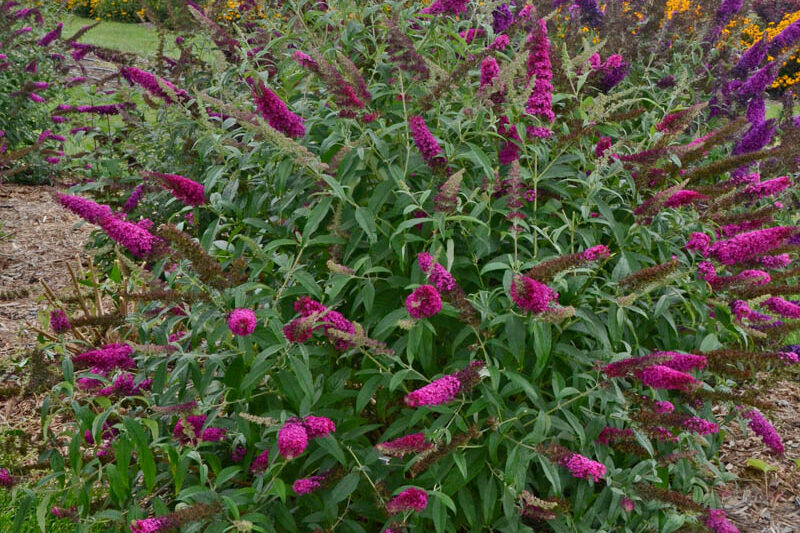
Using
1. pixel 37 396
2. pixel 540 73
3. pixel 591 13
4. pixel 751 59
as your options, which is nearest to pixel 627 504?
pixel 540 73

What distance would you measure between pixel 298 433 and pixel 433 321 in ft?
2.71

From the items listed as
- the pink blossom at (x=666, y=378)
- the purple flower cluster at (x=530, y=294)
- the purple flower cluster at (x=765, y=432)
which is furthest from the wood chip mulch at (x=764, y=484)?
the purple flower cluster at (x=530, y=294)

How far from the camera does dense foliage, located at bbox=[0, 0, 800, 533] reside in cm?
259

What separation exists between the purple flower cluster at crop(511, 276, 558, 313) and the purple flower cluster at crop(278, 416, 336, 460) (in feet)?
2.43

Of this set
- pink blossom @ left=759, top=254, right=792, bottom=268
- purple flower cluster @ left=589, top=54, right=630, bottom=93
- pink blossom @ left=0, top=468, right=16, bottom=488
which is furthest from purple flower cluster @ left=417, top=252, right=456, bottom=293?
pink blossom @ left=0, top=468, right=16, bottom=488

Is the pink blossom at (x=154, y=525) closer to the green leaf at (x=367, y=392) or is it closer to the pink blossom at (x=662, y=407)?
the green leaf at (x=367, y=392)

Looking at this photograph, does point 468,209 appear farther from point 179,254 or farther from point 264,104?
point 179,254

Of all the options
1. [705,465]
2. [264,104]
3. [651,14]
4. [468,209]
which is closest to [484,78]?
[468,209]

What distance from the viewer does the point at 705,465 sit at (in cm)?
316

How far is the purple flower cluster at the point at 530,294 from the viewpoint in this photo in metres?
2.35

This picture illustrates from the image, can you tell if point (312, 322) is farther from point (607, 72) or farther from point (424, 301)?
point (607, 72)

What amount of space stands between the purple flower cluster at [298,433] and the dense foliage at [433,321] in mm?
11

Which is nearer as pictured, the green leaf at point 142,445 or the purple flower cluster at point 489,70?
the green leaf at point 142,445

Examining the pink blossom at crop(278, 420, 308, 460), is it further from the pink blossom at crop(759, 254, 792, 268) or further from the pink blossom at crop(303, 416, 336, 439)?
the pink blossom at crop(759, 254, 792, 268)
